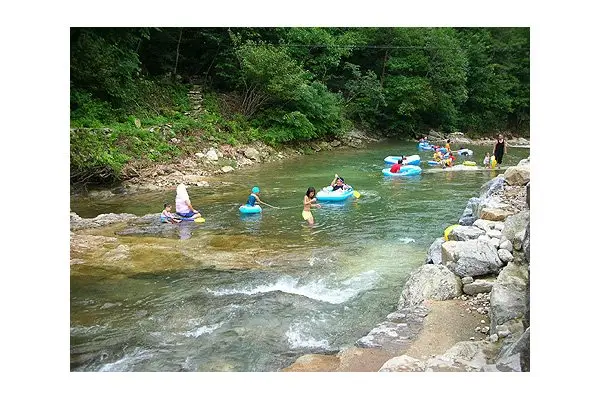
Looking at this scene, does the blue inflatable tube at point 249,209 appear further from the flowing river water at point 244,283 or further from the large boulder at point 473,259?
the large boulder at point 473,259

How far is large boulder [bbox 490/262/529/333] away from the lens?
13.4 ft

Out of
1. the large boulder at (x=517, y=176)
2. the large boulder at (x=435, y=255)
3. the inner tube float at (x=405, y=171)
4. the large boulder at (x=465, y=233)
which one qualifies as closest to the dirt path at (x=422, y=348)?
the large boulder at (x=435, y=255)

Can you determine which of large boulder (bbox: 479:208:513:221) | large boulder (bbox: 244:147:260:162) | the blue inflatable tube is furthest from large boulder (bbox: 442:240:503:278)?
large boulder (bbox: 244:147:260:162)

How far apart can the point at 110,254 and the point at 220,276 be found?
6.18ft

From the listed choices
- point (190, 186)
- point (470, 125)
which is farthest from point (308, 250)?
point (470, 125)

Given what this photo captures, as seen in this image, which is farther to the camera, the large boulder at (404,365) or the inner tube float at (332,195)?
the inner tube float at (332,195)

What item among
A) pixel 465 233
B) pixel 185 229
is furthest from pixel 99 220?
pixel 465 233

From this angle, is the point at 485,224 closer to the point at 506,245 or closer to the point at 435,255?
the point at 435,255

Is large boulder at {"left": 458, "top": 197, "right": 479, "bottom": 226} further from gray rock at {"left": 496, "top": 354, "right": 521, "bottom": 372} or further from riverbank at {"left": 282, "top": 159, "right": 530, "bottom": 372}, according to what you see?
gray rock at {"left": 496, "top": 354, "right": 521, "bottom": 372}

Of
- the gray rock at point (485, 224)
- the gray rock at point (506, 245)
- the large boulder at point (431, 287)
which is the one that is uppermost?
the gray rock at point (485, 224)

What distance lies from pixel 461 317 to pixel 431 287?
590mm

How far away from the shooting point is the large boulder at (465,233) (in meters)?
6.48

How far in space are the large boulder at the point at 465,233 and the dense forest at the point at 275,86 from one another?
92.9 inches

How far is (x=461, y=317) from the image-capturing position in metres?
4.76
